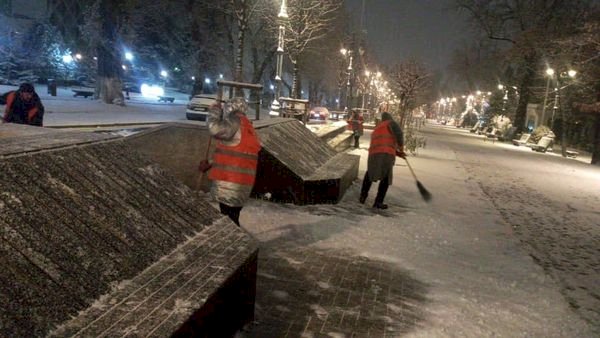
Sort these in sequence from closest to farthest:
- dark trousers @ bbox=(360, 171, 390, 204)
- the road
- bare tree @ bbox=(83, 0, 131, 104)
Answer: the road
dark trousers @ bbox=(360, 171, 390, 204)
bare tree @ bbox=(83, 0, 131, 104)

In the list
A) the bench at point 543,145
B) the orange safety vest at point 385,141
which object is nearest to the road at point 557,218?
the orange safety vest at point 385,141

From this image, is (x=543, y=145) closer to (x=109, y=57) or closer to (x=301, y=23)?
(x=301, y=23)

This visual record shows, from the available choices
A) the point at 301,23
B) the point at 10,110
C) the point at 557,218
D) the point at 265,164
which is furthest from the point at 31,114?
the point at 301,23

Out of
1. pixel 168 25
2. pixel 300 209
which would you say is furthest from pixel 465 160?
pixel 168 25

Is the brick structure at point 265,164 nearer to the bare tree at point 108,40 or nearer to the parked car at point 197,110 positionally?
the parked car at point 197,110

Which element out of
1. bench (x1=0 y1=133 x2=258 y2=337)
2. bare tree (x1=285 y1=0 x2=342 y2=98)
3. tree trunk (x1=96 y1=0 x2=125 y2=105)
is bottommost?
bench (x1=0 y1=133 x2=258 y2=337)

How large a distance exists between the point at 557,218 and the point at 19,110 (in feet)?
32.2

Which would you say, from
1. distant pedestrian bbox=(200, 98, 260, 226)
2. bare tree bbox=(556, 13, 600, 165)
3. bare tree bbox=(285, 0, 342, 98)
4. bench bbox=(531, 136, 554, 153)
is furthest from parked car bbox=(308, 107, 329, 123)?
distant pedestrian bbox=(200, 98, 260, 226)

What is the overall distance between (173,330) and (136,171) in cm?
179

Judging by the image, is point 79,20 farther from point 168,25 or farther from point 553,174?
point 553,174

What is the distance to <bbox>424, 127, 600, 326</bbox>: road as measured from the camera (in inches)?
236

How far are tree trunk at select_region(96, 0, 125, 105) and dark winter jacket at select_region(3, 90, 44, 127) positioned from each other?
23.5 metres

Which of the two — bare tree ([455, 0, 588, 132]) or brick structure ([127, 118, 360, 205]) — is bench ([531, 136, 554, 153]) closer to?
bare tree ([455, 0, 588, 132])

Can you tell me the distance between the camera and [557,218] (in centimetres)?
998
